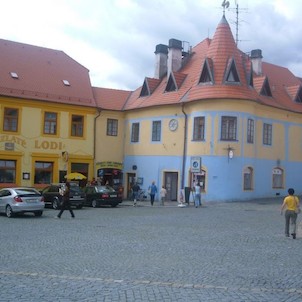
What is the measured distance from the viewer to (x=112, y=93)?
41.9 m

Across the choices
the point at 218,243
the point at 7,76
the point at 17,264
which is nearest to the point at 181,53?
the point at 7,76

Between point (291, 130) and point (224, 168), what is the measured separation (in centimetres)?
854

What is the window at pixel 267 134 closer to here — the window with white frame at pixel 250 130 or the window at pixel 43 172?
the window with white frame at pixel 250 130

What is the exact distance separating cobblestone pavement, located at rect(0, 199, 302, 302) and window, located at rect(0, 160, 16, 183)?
635 inches

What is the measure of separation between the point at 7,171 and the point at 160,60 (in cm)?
1563

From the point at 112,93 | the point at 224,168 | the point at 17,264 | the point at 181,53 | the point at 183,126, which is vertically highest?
the point at 181,53

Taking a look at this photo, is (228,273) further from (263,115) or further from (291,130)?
(291,130)

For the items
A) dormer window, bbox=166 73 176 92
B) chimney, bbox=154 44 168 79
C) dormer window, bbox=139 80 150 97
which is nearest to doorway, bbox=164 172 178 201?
dormer window, bbox=166 73 176 92

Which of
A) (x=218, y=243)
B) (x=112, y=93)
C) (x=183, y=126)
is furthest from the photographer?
(x=112, y=93)

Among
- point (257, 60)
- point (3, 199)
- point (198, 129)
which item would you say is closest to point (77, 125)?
point (198, 129)

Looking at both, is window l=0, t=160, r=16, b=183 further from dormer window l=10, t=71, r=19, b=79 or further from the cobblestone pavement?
the cobblestone pavement

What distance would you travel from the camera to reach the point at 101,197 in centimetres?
3131

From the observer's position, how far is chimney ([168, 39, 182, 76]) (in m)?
39.2

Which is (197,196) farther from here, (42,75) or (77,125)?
(42,75)
